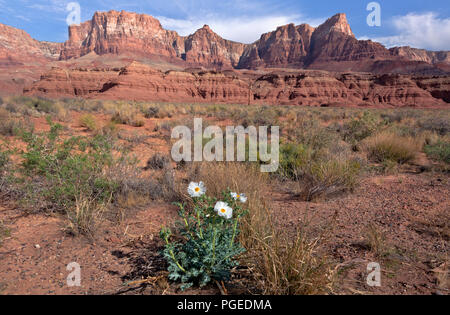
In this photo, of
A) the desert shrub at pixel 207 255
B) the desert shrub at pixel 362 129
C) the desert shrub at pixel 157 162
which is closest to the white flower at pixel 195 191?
the desert shrub at pixel 207 255

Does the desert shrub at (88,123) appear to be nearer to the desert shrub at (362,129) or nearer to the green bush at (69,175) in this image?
the green bush at (69,175)

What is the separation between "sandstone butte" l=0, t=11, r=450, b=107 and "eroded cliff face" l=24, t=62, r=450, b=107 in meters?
0.19

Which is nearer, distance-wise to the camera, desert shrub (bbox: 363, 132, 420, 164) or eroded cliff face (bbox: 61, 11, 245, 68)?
desert shrub (bbox: 363, 132, 420, 164)

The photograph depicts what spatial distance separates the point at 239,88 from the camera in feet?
175

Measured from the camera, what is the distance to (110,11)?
4139 inches

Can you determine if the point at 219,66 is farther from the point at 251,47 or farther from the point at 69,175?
the point at 69,175

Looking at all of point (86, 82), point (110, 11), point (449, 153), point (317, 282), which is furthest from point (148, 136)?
point (110, 11)

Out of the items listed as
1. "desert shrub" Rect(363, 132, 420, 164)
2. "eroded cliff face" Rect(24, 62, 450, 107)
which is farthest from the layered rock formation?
"desert shrub" Rect(363, 132, 420, 164)

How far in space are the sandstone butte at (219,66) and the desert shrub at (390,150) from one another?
131 feet

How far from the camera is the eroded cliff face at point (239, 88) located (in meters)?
44.3

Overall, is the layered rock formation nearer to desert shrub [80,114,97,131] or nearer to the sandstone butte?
the sandstone butte

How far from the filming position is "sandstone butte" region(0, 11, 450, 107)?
154ft
